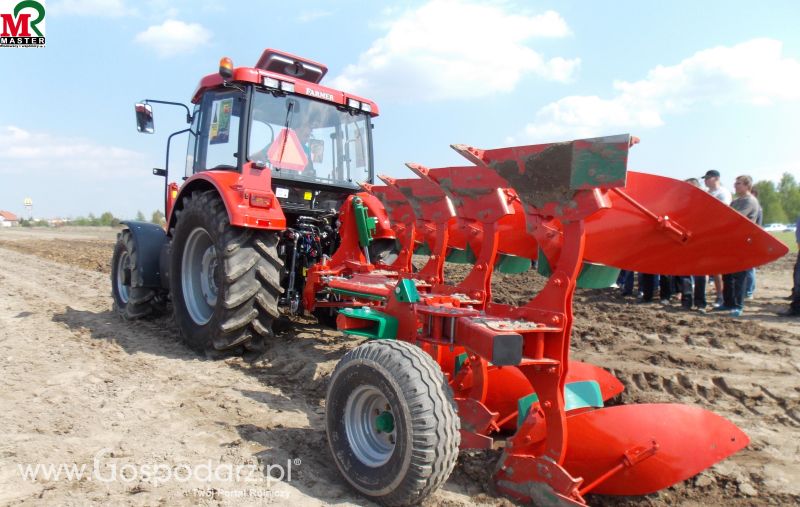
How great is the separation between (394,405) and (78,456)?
161 centimetres

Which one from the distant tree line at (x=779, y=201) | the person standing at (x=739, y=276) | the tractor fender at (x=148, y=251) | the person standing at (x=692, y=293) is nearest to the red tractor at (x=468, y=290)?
the tractor fender at (x=148, y=251)

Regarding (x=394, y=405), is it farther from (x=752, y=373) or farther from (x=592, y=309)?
(x=592, y=309)

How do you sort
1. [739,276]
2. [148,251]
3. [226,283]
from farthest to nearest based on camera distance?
[739,276] < [148,251] < [226,283]

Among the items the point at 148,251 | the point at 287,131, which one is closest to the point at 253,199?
the point at 287,131

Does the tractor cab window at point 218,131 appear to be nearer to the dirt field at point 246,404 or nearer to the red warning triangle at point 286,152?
the red warning triangle at point 286,152

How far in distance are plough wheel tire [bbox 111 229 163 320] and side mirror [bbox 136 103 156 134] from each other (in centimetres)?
117

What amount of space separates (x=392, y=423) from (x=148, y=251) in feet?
14.1

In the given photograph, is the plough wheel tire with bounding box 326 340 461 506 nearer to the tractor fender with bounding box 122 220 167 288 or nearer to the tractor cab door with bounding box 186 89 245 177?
the tractor cab door with bounding box 186 89 245 177

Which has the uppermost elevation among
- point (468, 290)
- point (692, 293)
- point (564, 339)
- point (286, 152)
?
point (286, 152)

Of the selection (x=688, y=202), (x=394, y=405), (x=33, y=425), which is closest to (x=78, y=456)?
(x=33, y=425)

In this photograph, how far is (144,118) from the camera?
5531mm

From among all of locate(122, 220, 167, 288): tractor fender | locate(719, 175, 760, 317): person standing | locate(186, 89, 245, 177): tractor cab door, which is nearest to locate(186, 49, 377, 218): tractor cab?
locate(186, 89, 245, 177): tractor cab door

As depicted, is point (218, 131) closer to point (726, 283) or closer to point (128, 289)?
point (128, 289)

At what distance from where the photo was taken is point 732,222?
2338 mm
